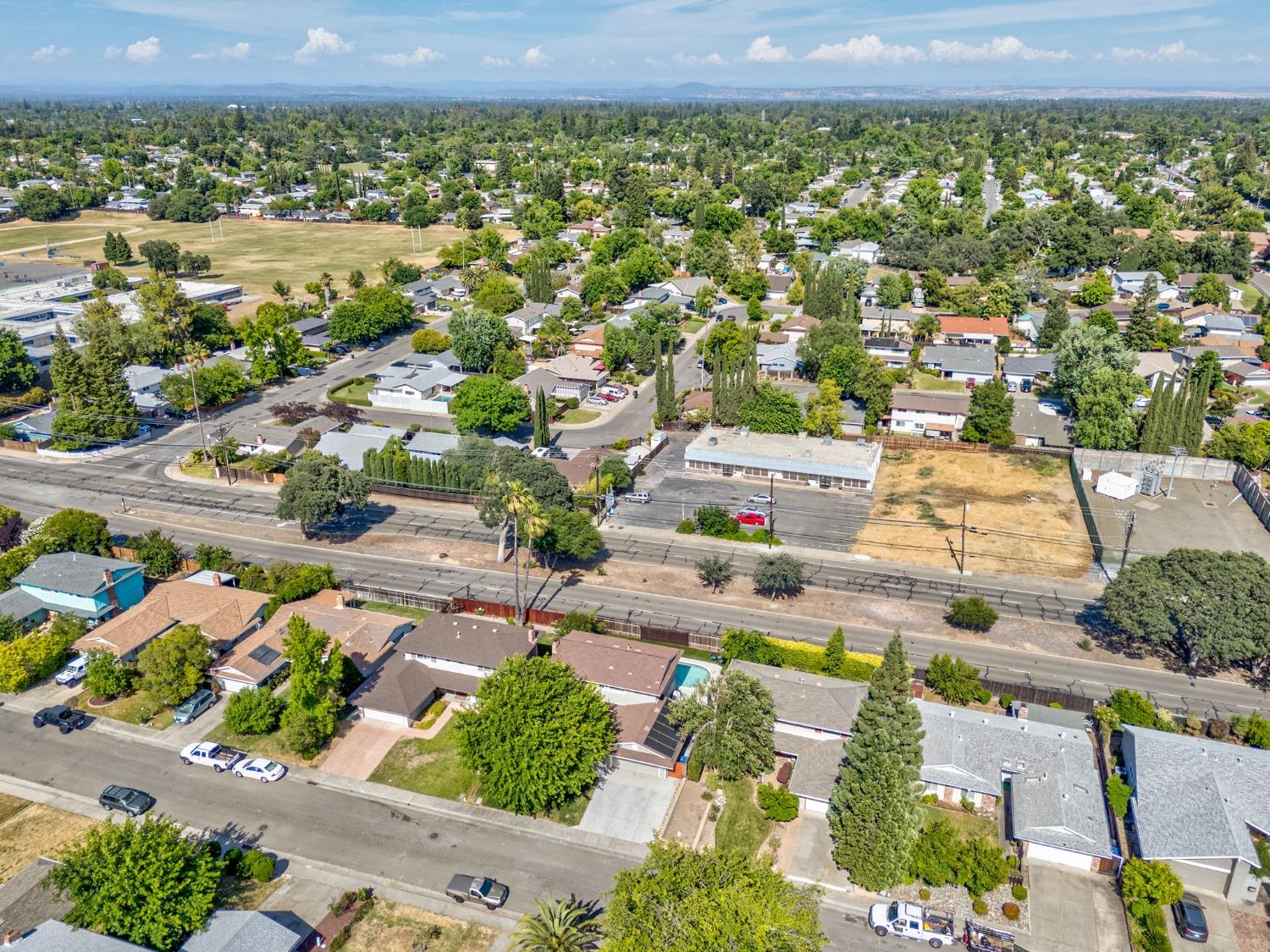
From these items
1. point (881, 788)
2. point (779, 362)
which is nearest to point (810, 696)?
point (881, 788)

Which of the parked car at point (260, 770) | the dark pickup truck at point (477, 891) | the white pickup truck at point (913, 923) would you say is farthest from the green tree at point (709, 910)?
the parked car at point (260, 770)

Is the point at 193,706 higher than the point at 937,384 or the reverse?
the reverse

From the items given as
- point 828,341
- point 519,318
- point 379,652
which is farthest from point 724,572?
point 519,318

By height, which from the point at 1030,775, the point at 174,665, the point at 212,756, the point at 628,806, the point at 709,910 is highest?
the point at 709,910

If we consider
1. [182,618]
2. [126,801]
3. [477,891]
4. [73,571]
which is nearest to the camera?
[477,891]

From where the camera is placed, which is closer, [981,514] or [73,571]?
[73,571]

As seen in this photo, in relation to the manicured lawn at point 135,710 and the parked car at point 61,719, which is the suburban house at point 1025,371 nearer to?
the manicured lawn at point 135,710

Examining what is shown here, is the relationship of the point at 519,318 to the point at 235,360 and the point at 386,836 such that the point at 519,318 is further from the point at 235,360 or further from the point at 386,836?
the point at 386,836

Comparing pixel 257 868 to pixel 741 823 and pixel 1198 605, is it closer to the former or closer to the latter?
pixel 741 823
